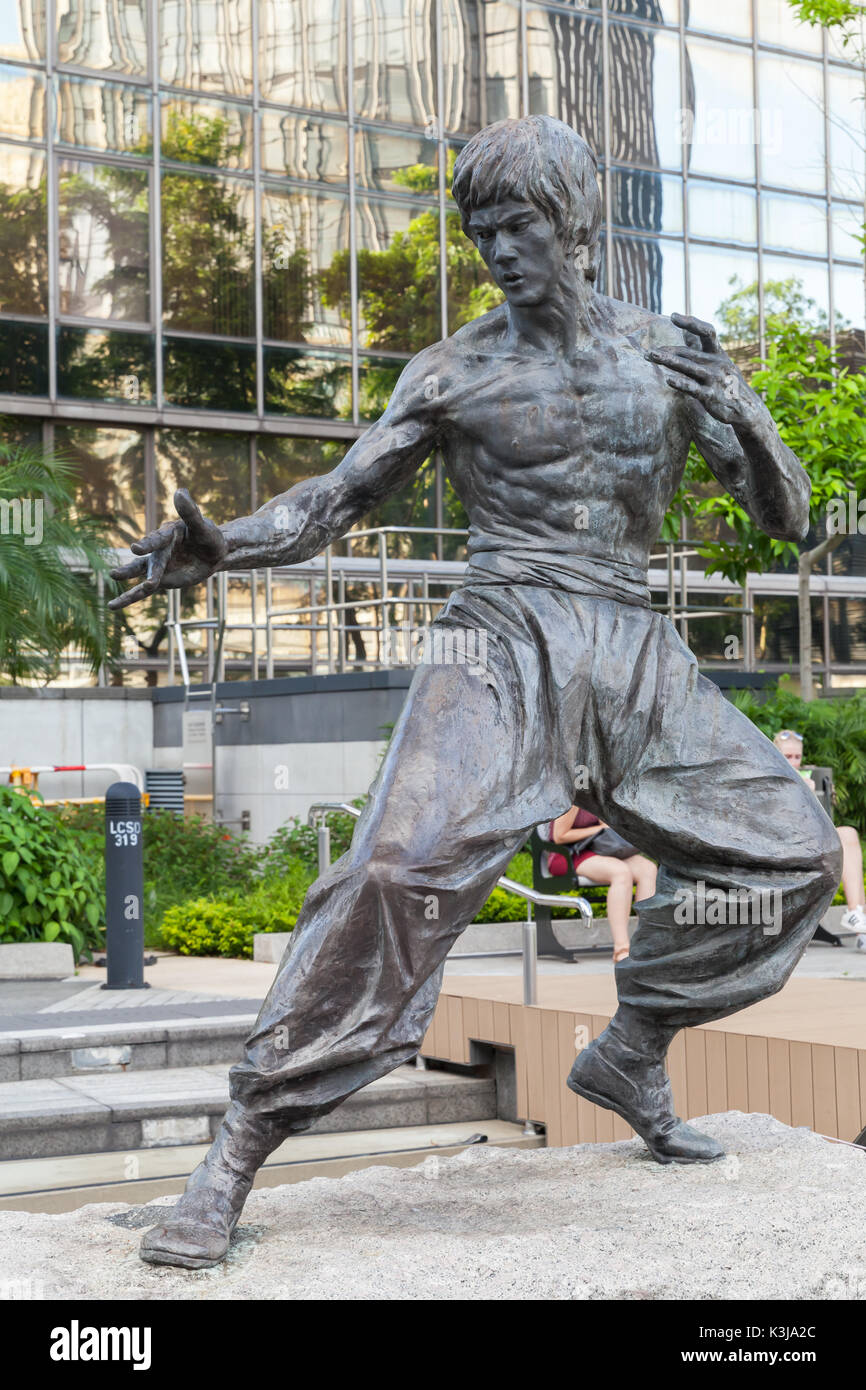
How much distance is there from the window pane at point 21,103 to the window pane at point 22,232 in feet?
0.66

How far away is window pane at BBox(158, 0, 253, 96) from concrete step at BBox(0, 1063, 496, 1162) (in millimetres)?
14710

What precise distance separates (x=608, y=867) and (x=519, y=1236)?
5622 millimetres

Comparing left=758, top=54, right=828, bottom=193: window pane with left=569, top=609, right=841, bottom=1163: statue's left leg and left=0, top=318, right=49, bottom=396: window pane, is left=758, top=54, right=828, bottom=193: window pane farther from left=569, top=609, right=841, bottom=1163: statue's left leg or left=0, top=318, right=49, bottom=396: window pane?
left=569, top=609, right=841, bottom=1163: statue's left leg

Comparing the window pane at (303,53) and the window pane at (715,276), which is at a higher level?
the window pane at (303,53)

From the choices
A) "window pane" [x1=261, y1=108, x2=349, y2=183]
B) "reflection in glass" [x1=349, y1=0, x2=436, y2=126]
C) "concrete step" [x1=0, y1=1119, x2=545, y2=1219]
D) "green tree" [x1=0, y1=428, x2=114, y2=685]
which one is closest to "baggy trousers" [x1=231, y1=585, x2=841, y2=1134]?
"concrete step" [x1=0, y1=1119, x2=545, y2=1219]

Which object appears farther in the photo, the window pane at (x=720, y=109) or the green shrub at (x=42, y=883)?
the window pane at (x=720, y=109)

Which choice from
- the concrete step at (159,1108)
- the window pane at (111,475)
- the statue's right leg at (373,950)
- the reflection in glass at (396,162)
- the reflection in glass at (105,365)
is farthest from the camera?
the reflection in glass at (396,162)

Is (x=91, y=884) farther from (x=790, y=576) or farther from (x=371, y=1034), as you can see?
(x=790, y=576)

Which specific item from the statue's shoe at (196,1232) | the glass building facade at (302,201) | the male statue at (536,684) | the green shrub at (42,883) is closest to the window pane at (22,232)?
the glass building facade at (302,201)

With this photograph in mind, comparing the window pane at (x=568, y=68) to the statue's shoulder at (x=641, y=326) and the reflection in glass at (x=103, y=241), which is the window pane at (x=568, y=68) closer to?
the reflection in glass at (x=103, y=241)

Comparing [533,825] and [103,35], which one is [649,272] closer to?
[103,35]

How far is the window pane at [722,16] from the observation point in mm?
22438

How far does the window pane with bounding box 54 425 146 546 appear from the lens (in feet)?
60.6

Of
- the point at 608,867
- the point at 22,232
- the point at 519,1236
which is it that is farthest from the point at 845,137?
the point at 519,1236
